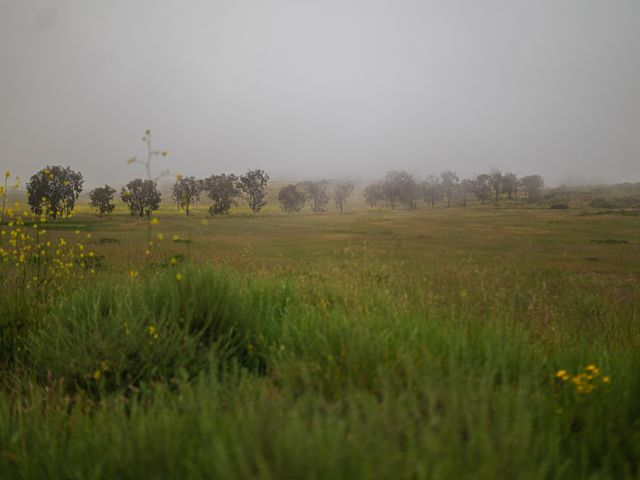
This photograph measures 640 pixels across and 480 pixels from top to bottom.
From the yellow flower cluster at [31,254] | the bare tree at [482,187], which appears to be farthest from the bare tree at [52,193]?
the bare tree at [482,187]

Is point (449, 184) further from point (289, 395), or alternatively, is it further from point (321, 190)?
point (289, 395)

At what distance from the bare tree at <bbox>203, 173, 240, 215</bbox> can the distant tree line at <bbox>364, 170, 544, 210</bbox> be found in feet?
212

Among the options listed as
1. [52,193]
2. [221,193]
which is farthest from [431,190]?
[52,193]

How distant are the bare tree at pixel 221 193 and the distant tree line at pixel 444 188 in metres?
64.8

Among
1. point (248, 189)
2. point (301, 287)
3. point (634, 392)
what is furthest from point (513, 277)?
point (248, 189)

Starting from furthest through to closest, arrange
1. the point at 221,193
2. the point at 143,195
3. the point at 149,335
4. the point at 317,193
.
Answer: the point at 317,193
the point at 221,193
the point at 143,195
the point at 149,335

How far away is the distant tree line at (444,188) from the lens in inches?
6176

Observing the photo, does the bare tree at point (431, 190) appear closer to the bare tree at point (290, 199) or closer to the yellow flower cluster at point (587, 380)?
the bare tree at point (290, 199)

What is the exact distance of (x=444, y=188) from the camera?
181500 mm

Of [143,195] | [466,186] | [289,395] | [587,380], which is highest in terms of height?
[466,186]

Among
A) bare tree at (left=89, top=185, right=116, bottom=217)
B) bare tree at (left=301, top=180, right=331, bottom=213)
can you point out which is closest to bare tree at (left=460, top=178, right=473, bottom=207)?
bare tree at (left=301, top=180, right=331, bottom=213)

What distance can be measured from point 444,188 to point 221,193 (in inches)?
4304

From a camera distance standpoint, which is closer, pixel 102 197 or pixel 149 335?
pixel 149 335

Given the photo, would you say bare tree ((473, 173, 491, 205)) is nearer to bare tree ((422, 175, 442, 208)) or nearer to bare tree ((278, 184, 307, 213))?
bare tree ((422, 175, 442, 208))
